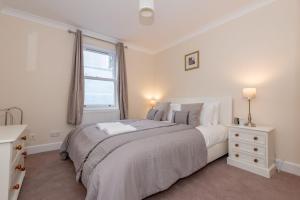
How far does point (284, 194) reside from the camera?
161 cm

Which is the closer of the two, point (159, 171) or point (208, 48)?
point (159, 171)

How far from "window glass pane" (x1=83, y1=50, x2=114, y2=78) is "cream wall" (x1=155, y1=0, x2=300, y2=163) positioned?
2225mm

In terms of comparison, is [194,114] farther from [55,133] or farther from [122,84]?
[55,133]

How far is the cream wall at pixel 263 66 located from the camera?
82.7 inches

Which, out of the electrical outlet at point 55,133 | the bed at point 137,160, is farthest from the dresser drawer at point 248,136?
the electrical outlet at point 55,133

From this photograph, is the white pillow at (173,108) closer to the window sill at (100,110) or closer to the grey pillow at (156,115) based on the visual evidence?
the grey pillow at (156,115)

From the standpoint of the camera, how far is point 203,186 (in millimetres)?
1763

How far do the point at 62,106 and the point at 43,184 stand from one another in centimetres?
167

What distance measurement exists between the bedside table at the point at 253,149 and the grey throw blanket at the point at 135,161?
0.60 meters

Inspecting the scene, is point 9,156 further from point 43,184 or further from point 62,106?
point 62,106

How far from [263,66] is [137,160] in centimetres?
242

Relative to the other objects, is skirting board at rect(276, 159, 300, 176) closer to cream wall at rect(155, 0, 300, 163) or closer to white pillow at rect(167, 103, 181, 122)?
cream wall at rect(155, 0, 300, 163)

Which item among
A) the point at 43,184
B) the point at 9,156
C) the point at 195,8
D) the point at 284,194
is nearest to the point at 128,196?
the point at 9,156

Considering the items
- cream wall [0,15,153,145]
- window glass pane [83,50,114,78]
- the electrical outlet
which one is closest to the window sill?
cream wall [0,15,153,145]
